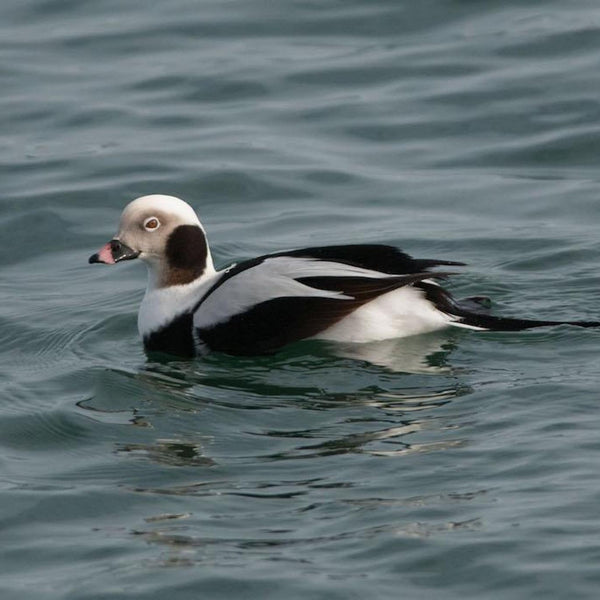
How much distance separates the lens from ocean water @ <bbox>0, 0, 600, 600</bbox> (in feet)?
19.0

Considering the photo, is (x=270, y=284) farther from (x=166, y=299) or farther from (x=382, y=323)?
(x=166, y=299)

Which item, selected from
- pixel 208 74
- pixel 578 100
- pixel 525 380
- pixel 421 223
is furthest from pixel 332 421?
pixel 208 74

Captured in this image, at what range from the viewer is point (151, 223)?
8477 millimetres

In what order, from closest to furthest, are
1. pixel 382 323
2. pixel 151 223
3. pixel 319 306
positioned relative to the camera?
1. pixel 319 306
2. pixel 382 323
3. pixel 151 223

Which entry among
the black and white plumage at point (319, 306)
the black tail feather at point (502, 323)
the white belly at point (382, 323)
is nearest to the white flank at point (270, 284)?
the black and white plumage at point (319, 306)

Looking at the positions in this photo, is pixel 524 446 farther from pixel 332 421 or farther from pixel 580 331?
pixel 580 331

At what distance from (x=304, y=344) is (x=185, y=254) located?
876mm

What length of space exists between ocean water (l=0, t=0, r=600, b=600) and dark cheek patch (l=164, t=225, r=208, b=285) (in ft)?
1.55

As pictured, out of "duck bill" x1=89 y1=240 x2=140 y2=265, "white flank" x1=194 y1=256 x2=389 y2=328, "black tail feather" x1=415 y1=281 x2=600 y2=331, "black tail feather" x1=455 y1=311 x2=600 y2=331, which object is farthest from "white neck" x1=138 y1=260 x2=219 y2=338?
"black tail feather" x1=455 y1=311 x2=600 y2=331

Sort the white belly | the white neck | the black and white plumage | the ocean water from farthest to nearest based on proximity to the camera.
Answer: the white neck < the white belly < the black and white plumage < the ocean water

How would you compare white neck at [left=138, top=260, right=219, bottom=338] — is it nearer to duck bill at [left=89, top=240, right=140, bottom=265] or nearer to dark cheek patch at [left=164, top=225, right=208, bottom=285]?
dark cheek patch at [left=164, top=225, right=208, bottom=285]

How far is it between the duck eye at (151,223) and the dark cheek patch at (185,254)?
0.31 feet

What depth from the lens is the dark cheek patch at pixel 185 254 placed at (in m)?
8.54

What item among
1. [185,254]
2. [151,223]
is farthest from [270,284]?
[151,223]
